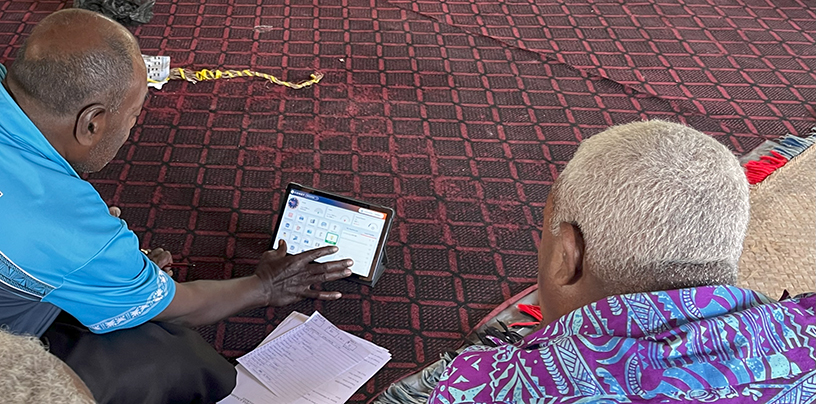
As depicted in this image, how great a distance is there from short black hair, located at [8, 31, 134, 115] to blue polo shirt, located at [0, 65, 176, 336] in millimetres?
82

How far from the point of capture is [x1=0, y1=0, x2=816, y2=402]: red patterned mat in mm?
2111

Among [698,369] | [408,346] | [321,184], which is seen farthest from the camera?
[321,184]

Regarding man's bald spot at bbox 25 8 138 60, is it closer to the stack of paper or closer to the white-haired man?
the stack of paper

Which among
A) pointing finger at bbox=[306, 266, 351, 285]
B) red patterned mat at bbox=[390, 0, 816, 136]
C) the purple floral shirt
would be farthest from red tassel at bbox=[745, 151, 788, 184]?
the purple floral shirt

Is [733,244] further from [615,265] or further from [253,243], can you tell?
[253,243]

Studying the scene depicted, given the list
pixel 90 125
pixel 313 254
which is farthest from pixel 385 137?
pixel 90 125

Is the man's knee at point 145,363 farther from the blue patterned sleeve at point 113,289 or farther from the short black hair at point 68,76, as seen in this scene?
the short black hair at point 68,76

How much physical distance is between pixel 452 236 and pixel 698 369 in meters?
1.41

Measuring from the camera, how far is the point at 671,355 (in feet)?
2.96

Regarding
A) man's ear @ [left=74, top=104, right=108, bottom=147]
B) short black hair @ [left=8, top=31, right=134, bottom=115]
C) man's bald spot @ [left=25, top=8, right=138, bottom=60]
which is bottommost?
man's ear @ [left=74, top=104, right=108, bottom=147]

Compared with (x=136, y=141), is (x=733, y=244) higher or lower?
higher

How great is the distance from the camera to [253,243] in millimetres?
2236

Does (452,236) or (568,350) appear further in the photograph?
(452,236)

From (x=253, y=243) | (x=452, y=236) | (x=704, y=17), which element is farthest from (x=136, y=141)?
(x=704, y=17)
